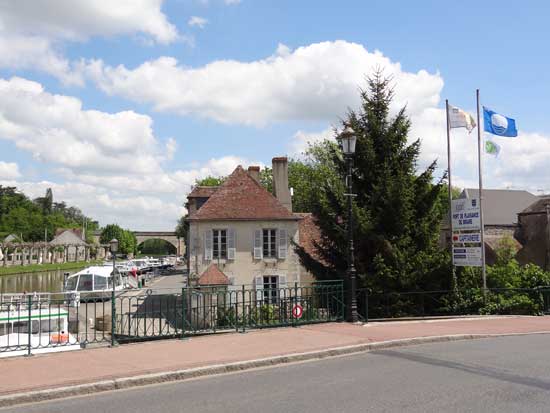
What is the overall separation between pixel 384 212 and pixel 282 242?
56.0 ft

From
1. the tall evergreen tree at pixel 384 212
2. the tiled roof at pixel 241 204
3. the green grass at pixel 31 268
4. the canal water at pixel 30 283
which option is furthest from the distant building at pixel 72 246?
the tall evergreen tree at pixel 384 212

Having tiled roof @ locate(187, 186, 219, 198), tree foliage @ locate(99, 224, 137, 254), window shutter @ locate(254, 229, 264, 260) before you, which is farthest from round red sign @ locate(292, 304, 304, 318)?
tree foliage @ locate(99, 224, 137, 254)

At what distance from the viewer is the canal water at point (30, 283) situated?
172ft

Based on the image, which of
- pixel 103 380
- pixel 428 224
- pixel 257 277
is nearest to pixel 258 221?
pixel 257 277

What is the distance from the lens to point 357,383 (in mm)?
7941

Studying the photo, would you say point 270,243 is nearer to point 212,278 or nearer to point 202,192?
point 212,278

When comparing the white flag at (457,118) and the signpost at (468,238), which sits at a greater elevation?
the white flag at (457,118)

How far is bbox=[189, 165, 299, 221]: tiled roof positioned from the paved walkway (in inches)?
805

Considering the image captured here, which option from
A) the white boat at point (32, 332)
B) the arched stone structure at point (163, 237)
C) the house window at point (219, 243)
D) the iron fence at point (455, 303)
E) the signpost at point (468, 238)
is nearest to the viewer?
the white boat at point (32, 332)

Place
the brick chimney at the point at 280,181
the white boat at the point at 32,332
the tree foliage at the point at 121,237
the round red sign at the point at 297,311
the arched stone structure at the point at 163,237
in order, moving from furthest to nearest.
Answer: the arched stone structure at the point at 163,237
the tree foliage at the point at 121,237
the brick chimney at the point at 280,181
the round red sign at the point at 297,311
the white boat at the point at 32,332

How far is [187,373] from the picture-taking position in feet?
28.6

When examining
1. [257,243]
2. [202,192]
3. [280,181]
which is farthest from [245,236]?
[202,192]

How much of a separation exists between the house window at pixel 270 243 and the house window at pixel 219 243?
8.16 feet

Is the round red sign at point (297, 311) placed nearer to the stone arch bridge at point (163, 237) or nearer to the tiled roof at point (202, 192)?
the tiled roof at point (202, 192)
